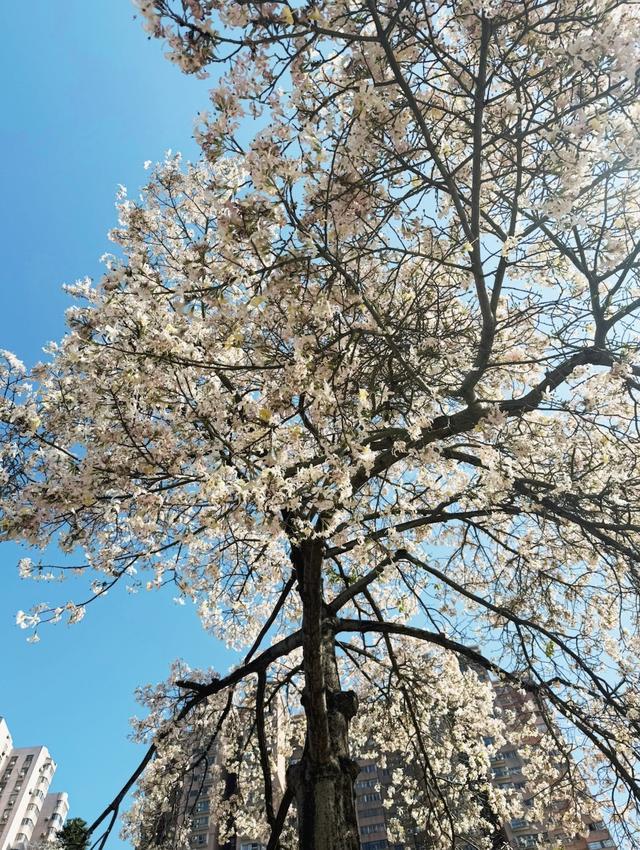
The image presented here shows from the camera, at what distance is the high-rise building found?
5156 cm

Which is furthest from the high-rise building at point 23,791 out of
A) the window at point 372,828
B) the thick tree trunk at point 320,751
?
the thick tree trunk at point 320,751

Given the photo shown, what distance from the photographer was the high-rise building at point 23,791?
5156 centimetres

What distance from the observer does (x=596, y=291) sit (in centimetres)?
379

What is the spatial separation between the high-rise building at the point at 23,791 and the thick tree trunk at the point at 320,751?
64903 millimetres

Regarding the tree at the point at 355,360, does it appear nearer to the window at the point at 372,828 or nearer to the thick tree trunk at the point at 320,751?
the thick tree trunk at the point at 320,751

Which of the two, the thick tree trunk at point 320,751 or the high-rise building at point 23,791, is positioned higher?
the high-rise building at point 23,791

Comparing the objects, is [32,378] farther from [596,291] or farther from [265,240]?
[596,291]

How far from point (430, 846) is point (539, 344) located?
A: 5900 mm

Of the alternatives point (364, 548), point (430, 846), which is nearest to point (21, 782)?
point (430, 846)

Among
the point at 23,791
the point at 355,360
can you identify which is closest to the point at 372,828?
the point at 23,791

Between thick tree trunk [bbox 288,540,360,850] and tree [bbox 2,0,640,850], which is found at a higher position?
tree [bbox 2,0,640,850]

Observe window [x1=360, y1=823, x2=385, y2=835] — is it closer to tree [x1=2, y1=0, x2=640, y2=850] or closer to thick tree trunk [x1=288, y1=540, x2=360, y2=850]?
tree [x1=2, y1=0, x2=640, y2=850]

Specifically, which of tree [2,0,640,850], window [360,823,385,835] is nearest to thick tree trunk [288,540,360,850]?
tree [2,0,640,850]

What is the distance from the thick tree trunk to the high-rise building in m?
64.9
